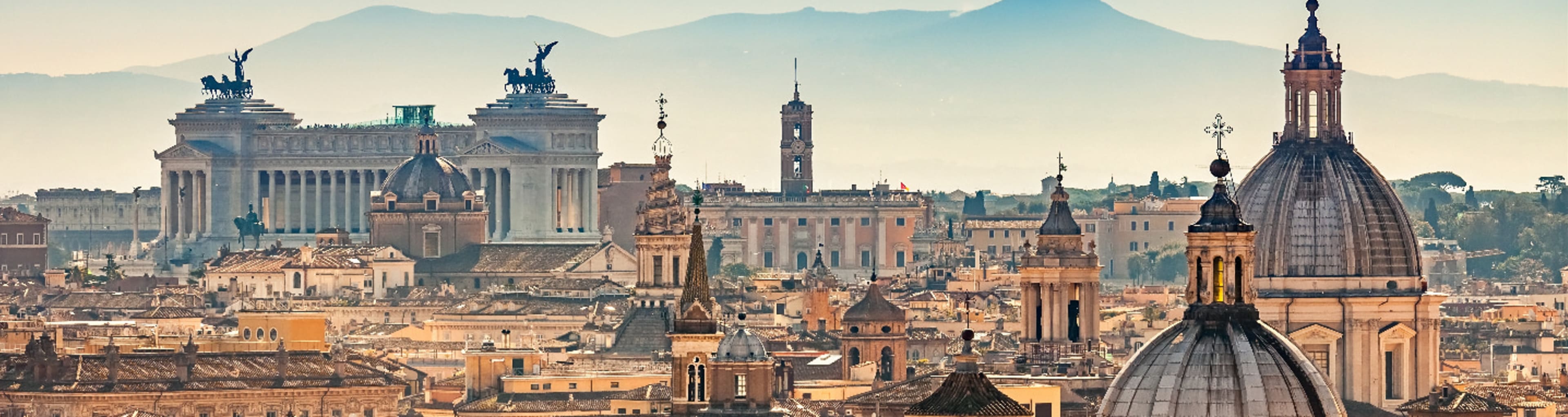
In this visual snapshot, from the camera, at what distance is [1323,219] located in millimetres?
90625

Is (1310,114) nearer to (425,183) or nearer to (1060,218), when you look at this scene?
(1060,218)

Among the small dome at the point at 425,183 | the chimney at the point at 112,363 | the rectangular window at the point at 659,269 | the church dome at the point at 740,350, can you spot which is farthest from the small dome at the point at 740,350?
the small dome at the point at 425,183

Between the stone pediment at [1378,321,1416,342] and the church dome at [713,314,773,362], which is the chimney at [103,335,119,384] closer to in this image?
the stone pediment at [1378,321,1416,342]

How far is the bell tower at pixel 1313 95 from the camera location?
304ft

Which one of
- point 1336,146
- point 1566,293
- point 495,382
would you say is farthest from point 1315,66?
point 1566,293

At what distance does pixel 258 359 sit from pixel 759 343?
115 feet

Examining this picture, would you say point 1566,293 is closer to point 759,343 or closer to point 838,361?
point 838,361

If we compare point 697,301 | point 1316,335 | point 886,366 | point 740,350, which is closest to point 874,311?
point 886,366

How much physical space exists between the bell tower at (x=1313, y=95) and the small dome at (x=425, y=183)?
101639 mm

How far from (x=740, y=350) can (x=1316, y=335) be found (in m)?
11.5

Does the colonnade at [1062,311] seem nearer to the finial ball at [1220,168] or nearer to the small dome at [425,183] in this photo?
the finial ball at [1220,168]

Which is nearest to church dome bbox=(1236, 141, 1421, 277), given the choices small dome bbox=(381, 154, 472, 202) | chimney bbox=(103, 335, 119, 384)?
chimney bbox=(103, 335, 119, 384)

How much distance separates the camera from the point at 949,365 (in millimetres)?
93500

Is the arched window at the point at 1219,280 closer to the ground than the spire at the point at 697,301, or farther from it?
farther from it
